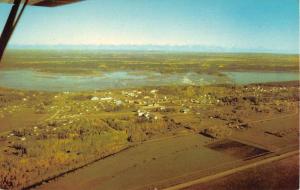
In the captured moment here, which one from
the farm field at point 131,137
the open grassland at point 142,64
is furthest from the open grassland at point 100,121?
the open grassland at point 142,64

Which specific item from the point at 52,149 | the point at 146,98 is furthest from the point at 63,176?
the point at 146,98

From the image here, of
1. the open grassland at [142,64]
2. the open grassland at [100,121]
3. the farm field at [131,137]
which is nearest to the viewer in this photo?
the farm field at [131,137]

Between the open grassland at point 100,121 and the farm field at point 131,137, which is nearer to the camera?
the farm field at point 131,137

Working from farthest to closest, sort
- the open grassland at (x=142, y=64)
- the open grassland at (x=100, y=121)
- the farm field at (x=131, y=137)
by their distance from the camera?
1. the open grassland at (x=142, y=64)
2. the open grassland at (x=100, y=121)
3. the farm field at (x=131, y=137)

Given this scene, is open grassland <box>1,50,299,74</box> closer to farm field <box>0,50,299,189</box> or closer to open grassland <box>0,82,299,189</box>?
open grassland <box>0,82,299,189</box>

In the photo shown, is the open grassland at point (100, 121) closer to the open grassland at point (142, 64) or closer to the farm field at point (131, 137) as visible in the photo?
the farm field at point (131, 137)

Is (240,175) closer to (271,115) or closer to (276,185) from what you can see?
(276,185)

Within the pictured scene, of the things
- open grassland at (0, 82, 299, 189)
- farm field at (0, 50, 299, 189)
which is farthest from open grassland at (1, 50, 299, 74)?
farm field at (0, 50, 299, 189)

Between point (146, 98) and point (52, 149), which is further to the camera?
point (146, 98)
